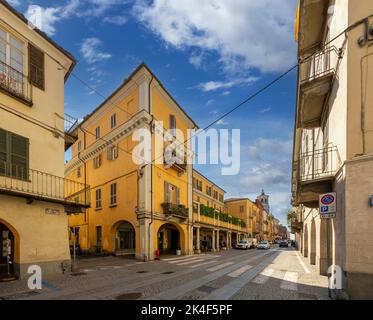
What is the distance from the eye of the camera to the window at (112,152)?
23372 mm

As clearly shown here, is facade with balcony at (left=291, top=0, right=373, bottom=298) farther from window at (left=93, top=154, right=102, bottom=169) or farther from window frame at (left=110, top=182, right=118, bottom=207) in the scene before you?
window at (left=93, top=154, right=102, bottom=169)

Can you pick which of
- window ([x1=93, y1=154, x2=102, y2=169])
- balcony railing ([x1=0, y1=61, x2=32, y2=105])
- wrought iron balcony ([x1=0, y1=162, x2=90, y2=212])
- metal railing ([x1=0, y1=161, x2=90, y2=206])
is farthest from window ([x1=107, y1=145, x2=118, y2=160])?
balcony railing ([x1=0, y1=61, x2=32, y2=105])

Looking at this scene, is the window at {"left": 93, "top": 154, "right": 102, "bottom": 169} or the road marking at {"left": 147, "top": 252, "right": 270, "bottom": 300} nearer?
the road marking at {"left": 147, "top": 252, "right": 270, "bottom": 300}

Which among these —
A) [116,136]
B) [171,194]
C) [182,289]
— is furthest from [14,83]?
[171,194]

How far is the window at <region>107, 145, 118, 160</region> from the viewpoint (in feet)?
76.7

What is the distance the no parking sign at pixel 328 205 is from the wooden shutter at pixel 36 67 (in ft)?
39.3

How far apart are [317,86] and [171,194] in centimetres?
1664

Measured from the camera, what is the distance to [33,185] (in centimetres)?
1146

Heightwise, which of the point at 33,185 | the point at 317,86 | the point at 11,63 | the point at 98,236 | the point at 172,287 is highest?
the point at 11,63

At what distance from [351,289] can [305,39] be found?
32.8 feet

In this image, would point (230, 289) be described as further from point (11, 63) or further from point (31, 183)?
point (11, 63)

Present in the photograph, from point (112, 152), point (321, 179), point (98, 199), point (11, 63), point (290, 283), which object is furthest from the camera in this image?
point (98, 199)

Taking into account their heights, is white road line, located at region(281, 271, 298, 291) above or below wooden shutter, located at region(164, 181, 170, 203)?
below

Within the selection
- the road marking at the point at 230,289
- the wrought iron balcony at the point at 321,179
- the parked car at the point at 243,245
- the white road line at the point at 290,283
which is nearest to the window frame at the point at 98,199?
the road marking at the point at 230,289
